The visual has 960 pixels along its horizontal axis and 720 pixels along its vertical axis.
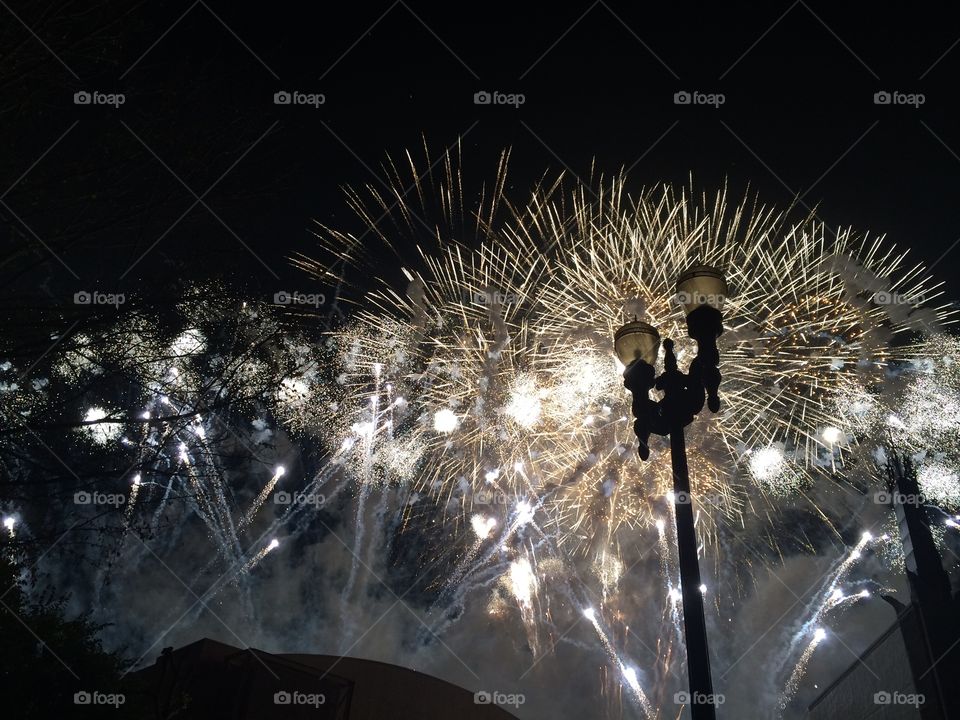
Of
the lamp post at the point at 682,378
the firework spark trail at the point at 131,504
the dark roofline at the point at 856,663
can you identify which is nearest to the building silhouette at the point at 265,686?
the firework spark trail at the point at 131,504

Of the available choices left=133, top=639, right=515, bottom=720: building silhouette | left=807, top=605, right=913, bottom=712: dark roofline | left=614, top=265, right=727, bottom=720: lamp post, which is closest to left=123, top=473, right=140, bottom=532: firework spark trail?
left=133, top=639, right=515, bottom=720: building silhouette

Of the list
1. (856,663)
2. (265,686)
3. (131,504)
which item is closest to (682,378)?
(131,504)

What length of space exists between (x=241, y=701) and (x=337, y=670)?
269 centimetres

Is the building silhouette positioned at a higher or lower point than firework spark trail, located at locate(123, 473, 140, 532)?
lower

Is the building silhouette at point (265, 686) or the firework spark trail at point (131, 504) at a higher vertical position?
the firework spark trail at point (131, 504)

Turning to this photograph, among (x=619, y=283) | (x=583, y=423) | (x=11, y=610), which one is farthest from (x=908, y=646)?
(x=11, y=610)

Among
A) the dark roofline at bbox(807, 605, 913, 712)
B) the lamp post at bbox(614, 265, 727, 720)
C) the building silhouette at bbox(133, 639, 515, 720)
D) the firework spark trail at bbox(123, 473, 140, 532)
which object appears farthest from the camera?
the dark roofline at bbox(807, 605, 913, 712)

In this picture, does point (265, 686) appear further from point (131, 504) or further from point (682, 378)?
point (682, 378)

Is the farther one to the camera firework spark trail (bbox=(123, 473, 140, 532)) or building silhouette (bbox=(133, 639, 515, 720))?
building silhouette (bbox=(133, 639, 515, 720))

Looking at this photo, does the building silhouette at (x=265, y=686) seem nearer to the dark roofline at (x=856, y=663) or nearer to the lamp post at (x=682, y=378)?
the lamp post at (x=682, y=378)

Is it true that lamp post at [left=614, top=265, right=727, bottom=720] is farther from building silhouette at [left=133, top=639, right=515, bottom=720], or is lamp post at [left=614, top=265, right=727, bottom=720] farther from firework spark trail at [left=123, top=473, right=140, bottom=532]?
building silhouette at [left=133, top=639, right=515, bottom=720]

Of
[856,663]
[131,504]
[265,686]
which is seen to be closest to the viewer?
[131,504]

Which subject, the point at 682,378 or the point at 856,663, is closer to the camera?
the point at 682,378

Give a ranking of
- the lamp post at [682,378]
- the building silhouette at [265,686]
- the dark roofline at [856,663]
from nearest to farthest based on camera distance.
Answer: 1. the lamp post at [682,378]
2. the building silhouette at [265,686]
3. the dark roofline at [856,663]
